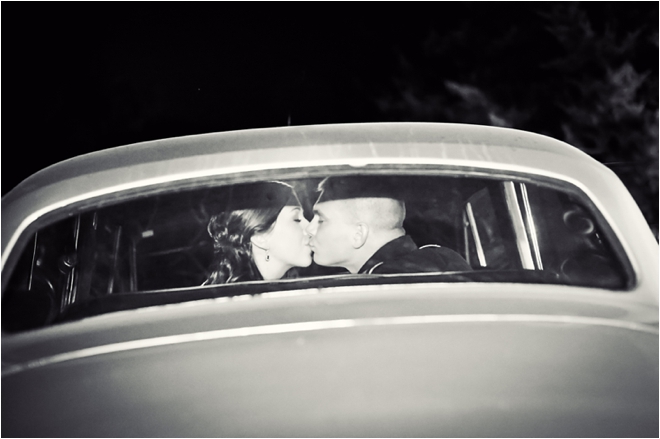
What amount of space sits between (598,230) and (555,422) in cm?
97

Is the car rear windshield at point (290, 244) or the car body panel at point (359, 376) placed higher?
the car rear windshield at point (290, 244)

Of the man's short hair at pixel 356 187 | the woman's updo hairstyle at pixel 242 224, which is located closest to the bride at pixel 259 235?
the woman's updo hairstyle at pixel 242 224

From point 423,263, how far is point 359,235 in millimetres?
303

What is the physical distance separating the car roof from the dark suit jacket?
0.34 metres

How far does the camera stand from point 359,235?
2.65 m

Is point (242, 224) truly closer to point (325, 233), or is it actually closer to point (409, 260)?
point (325, 233)

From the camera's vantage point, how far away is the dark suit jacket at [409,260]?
2.44 meters

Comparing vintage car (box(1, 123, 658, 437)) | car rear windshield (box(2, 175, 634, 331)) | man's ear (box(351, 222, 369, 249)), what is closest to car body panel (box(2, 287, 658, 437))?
vintage car (box(1, 123, 658, 437))

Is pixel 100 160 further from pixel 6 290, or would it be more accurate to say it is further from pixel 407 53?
pixel 407 53

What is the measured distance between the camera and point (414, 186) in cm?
258

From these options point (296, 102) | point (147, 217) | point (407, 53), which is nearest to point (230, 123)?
point (296, 102)

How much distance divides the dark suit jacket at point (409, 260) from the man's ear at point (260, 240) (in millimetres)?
384

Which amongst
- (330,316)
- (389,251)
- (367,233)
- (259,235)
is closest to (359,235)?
(367,233)

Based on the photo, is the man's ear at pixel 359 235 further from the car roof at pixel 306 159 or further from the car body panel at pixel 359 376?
the car body panel at pixel 359 376
